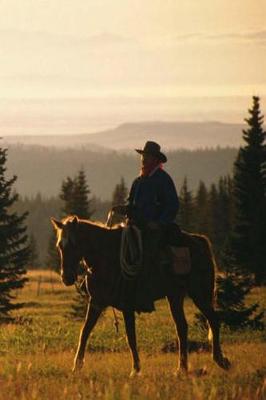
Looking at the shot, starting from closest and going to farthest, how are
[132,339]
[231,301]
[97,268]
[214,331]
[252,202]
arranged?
[132,339]
[97,268]
[214,331]
[231,301]
[252,202]

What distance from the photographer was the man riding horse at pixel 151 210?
40.5 feet

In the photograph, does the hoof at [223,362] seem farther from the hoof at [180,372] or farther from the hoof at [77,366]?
the hoof at [77,366]

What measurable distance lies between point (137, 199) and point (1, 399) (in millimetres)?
4138

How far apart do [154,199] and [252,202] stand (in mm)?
38683

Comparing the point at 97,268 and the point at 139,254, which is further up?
the point at 139,254

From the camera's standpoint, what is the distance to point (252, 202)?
50.5 meters

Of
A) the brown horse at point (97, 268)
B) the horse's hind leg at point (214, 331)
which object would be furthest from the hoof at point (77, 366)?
the horse's hind leg at point (214, 331)

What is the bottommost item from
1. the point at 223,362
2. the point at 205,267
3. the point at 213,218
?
the point at 213,218

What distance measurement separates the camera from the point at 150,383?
34.9 feet

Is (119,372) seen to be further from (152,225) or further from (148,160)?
(148,160)

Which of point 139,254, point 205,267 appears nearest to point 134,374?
point 139,254

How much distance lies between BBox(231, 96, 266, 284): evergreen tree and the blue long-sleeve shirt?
1441 inches

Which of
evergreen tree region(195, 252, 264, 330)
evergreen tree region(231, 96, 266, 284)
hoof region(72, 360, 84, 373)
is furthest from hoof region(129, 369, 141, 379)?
evergreen tree region(231, 96, 266, 284)

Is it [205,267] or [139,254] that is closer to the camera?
[139,254]
